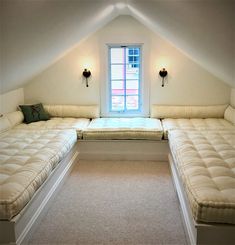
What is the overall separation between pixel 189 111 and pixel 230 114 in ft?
2.07

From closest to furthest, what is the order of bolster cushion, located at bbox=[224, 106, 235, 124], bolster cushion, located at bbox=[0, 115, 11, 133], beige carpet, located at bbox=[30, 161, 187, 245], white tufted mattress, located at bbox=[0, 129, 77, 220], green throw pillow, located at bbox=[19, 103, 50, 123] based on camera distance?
1. white tufted mattress, located at bbox=[0, 129, 77, 220]
2. beige carpet, located at bbox=[30, 161, 187, 245]
3. bolster cushion, located at bbox=[0, 115, 11, 133]
4. bolster cushion, located at bbox=[224, 106, 235, 124]
5. green throw pillow, located at bbox=[19, 103, 50, 123]

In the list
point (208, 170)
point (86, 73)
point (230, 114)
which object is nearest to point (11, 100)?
point (86, 73)

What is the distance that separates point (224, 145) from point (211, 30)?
1660 millimetres

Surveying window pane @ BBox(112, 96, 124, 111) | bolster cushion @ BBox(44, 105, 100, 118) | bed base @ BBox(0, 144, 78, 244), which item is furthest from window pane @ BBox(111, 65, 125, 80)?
bed base @ BBox(0, 144, 78, 244)

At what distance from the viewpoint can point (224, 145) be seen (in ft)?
11.3

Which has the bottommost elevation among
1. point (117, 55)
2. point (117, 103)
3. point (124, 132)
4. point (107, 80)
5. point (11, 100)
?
point (124, 132)

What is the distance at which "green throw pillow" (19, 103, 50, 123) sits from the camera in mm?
4727

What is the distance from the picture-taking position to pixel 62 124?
458 centimetres

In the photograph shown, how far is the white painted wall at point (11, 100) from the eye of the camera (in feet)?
14.5

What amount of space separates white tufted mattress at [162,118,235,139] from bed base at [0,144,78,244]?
1574 millimetres

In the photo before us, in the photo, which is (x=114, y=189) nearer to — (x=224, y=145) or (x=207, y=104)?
(x=224, y=145)

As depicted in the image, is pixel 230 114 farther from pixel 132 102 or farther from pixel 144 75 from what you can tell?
pixel 132 102

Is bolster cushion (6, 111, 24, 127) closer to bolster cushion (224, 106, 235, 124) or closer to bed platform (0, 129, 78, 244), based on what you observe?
bed platform (0, 129, 78, 244)

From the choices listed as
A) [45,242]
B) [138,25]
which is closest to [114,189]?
[45,242]
